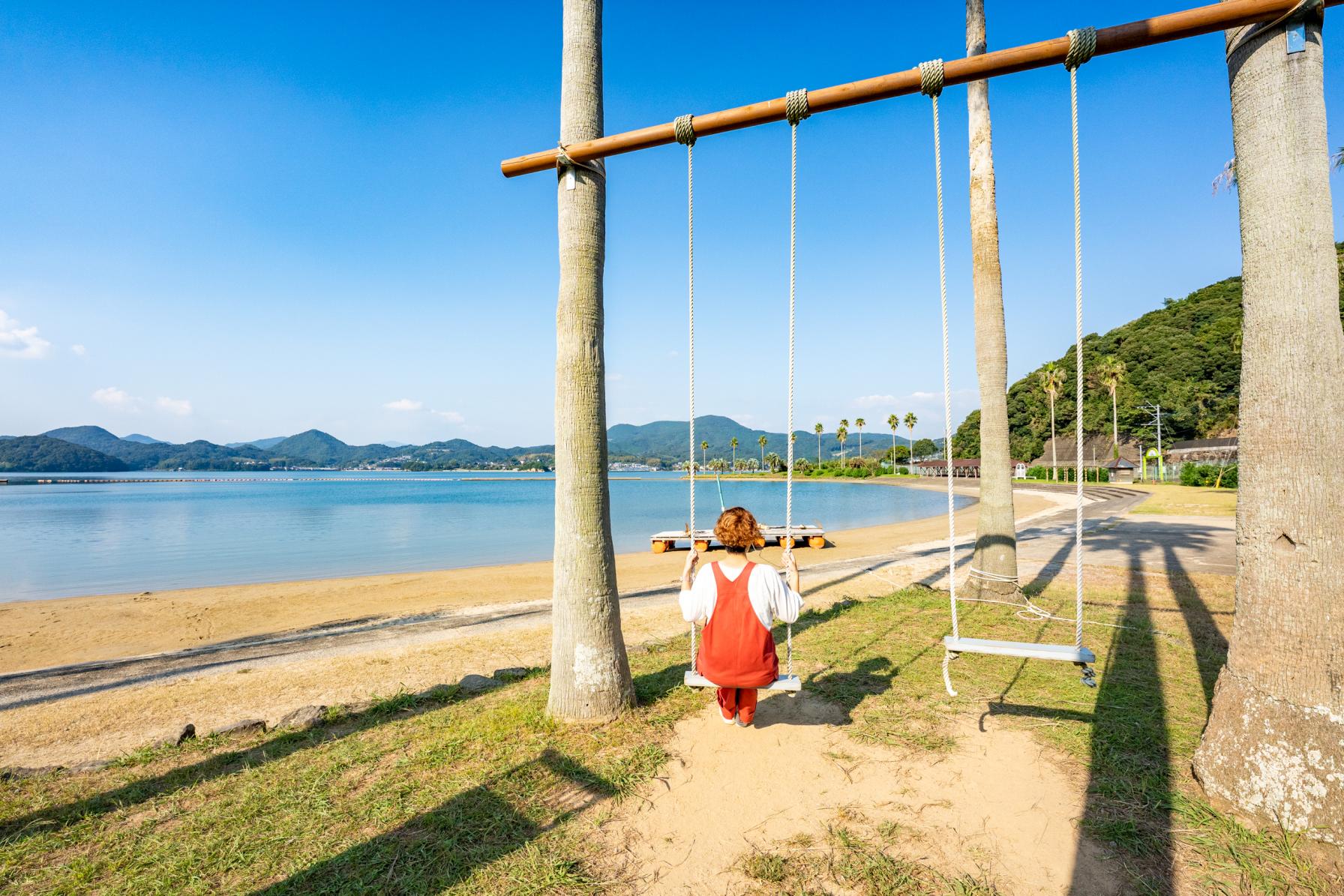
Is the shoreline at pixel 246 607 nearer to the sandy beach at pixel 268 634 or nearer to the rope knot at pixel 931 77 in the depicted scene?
the sandy beach at pixel 268 634

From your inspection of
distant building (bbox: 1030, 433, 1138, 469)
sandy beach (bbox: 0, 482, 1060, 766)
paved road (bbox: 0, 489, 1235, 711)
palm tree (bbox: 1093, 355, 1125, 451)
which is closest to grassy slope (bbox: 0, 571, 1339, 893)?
sandy beach (bbox: 0, 482, 1060, 766)

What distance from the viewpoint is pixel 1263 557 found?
3.24m

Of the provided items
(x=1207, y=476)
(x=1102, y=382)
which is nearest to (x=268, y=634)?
(x=1207, y=476)

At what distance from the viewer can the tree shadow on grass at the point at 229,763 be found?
3316 mm

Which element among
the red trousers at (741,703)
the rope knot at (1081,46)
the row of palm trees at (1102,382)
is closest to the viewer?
the rope knot at (1081,46)

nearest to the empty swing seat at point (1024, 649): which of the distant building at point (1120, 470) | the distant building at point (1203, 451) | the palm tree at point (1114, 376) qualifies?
the distant building at point (1203, 451)

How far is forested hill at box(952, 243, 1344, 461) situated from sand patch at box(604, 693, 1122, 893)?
6076 cm

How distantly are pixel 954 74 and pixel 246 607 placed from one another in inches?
619

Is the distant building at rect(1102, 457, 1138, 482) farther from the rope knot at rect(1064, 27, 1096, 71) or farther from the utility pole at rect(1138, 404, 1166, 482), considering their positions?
the rope knot at rect(1064, 27, 1096, 71)

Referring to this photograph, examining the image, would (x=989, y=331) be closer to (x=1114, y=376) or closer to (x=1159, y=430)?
(x=1159, y=430)

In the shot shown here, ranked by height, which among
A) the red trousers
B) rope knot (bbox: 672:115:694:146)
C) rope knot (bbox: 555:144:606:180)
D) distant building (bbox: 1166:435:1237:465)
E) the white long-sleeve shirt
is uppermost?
rope knot (bbox: 672:115:694:146)

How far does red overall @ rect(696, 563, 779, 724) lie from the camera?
3.87 meters

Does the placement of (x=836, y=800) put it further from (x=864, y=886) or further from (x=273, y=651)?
(x=273, y=651)

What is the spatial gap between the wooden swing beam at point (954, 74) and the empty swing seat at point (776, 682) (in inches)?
152
